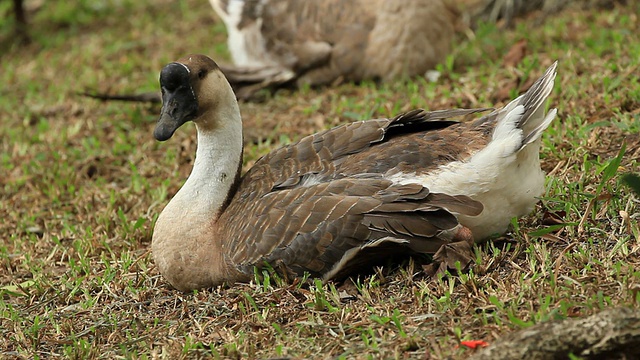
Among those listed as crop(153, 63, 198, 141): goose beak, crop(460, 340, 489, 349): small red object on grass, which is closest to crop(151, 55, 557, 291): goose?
crop(153, 63, 198, 141): goose beak

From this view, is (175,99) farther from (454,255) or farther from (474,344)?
(474,344)

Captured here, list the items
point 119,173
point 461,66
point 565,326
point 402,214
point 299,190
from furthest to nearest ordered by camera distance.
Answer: point 461,66 → point 119,173 → point 299,190 → point 402,214 → point 565,326

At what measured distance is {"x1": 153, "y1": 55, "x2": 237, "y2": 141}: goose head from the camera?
4.17 m

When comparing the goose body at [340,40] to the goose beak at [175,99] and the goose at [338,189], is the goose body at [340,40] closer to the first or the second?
the goose at [338,189]

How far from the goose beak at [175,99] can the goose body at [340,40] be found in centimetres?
285

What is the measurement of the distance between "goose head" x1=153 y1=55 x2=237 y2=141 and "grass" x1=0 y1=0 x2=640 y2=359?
0.85 meters

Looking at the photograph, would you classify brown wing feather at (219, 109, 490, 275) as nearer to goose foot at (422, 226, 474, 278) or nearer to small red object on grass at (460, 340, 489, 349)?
goose foot at (422, 226, 474, 278)

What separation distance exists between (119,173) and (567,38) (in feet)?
12.5

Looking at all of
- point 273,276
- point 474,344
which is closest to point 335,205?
point 273,276

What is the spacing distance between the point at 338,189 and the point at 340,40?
3.27 meters

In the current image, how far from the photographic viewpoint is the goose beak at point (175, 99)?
4.16 meters

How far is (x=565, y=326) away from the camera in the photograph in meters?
3.03

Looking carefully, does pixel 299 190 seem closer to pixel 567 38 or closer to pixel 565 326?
pixel 565 326

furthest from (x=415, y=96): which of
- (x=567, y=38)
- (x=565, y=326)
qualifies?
(x=565, y=326)
